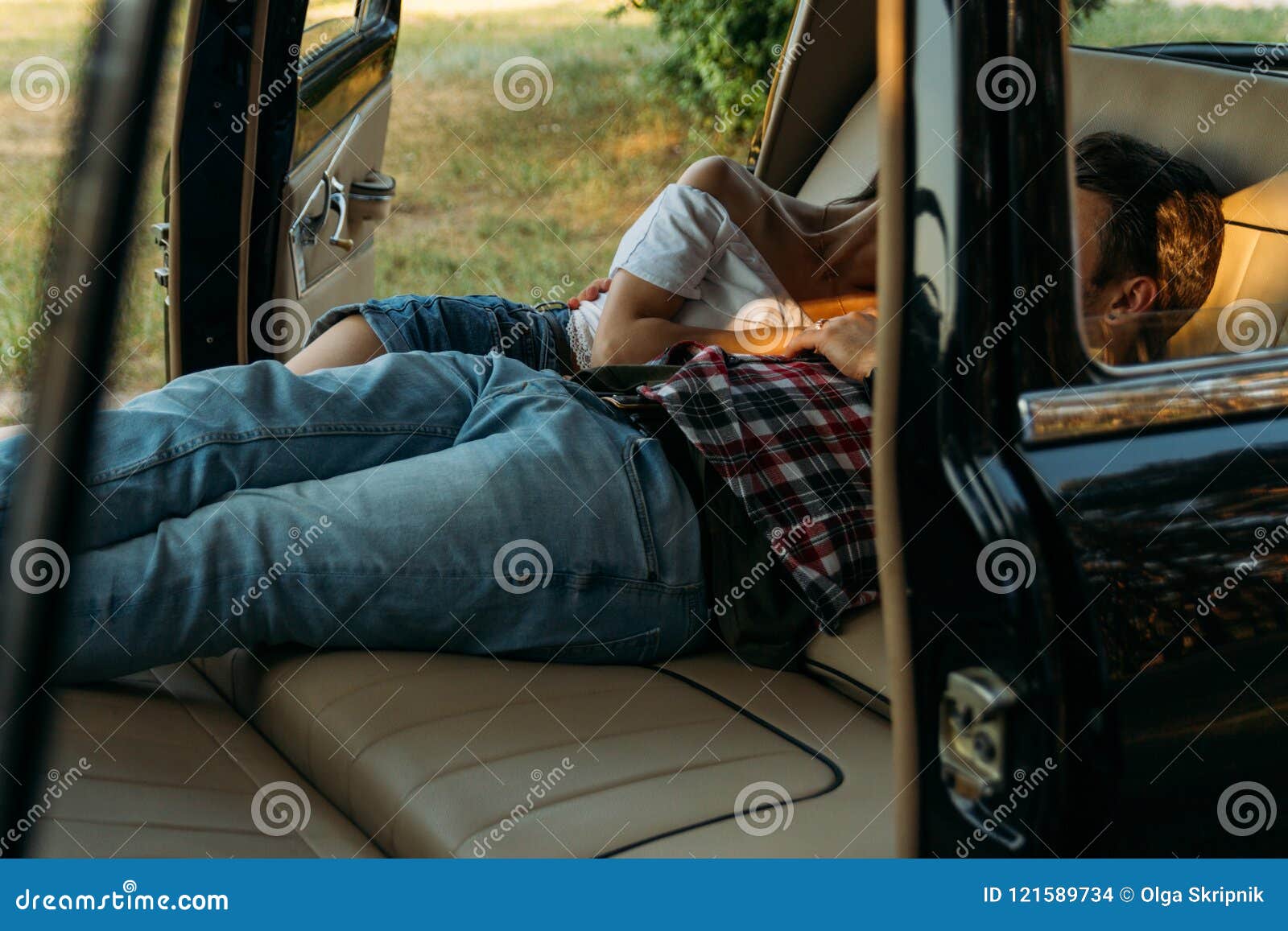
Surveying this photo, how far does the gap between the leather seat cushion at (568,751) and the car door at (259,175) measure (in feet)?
3.04

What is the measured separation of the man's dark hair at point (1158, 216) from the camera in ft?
4.75

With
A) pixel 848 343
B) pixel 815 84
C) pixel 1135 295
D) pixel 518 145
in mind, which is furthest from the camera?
pixel 518 145

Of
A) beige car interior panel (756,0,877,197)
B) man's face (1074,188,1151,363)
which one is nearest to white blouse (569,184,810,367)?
beige car interior panel (756,0,877,197)

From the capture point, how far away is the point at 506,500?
5.14 feet

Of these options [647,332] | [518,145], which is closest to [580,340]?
[647,332]

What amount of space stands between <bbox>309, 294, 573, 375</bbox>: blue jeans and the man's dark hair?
3.37ft

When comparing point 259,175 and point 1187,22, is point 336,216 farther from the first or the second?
point 1187,22

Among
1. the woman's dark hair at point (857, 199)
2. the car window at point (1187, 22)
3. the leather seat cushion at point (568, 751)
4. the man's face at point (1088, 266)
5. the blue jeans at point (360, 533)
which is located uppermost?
the car window at point (1187, 22)

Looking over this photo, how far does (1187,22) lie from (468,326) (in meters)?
1.32

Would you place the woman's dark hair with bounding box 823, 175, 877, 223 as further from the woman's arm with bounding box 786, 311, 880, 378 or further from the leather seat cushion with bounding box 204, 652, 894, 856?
the leather seat cushion with bounding box 204, 652, 894, 856

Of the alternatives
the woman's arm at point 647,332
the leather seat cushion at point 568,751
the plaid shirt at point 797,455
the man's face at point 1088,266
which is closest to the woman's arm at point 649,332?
the woman's arm at point 647,332

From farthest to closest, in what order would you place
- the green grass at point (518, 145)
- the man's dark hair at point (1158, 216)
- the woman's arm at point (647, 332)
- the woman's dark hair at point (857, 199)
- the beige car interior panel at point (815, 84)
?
the green grass at point (518, 145), the beige car interior panel at point (815, 84), the woman's dark hair at point (857, 199), the woman's arm at point (647, 332), the man's dark hair at point (1158, 216)

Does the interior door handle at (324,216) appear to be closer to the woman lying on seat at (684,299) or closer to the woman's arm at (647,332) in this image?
the woman lying on seat at (684,299)

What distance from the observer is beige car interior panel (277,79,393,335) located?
95.8 inches
